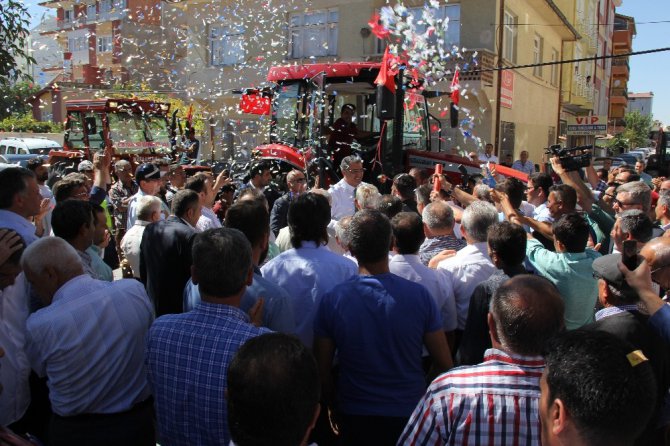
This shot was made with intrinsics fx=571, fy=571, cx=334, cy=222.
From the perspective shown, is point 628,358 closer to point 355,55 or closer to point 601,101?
point 355,55

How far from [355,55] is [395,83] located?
1050 centimetres

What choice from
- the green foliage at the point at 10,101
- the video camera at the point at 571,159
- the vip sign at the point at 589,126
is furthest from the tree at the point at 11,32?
the vip sign at the point at 589,126

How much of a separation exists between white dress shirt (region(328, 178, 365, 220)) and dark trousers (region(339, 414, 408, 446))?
389 centimetres

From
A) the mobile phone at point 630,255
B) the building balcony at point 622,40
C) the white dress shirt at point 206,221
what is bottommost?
the white dress shirt at point 206,221

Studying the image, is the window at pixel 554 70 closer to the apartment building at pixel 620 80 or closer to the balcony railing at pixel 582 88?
the balcony railing at pixel 582 88

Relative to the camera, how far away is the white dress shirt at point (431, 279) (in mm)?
3213

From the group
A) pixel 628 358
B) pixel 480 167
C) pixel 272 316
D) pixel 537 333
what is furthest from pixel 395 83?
pixel 628 358

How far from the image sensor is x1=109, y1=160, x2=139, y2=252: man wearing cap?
22.9 ft

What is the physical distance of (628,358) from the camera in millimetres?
1423

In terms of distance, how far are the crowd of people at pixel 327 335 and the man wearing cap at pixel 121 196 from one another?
295 centimetres

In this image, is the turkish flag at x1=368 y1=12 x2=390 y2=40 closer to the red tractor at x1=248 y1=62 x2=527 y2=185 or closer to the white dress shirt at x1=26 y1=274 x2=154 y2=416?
the red tractor at x1=248 y1=62 x2=527 y2=185

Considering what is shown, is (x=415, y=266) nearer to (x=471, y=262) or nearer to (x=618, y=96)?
(x=471, y=262)

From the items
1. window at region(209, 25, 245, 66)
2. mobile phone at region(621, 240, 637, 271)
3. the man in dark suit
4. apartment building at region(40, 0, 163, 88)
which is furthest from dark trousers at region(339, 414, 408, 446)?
apartment building at region(40, 0, 163, 88)

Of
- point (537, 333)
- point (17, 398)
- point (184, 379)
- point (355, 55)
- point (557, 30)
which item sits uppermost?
point (557, 30)
